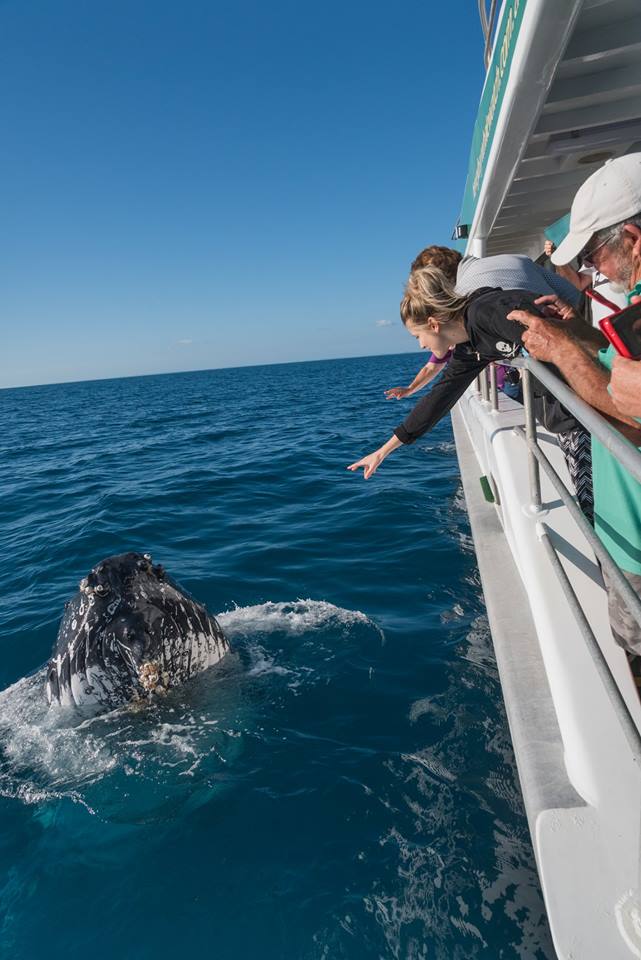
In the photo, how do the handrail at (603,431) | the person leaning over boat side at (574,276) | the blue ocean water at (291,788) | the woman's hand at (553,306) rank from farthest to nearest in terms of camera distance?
the person leaning over boat side at (574,276) < the blue ocean water at (291,788) < the woman's hand at (553,306) < the handrail at (603,431)

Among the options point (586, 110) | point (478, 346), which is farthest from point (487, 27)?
point (478, 346)

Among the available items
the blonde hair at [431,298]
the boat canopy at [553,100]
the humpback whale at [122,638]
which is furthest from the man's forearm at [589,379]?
the humpback whale at [122,638]

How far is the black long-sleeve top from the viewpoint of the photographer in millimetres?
2570

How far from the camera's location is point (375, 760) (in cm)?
366

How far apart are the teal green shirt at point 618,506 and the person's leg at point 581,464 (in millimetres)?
1578

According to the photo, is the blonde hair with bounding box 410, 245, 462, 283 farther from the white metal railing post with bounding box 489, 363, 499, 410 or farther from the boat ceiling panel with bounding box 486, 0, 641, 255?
the white metal railing post with bounding box 489, 363, 499, 410

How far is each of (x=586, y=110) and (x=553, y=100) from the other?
503mm

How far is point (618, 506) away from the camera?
6.74 feet

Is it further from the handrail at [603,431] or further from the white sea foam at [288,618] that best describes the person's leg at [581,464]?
the white sea foam at [288,618]

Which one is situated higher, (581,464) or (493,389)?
(493,389)

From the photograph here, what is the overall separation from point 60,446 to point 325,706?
20.0 metres

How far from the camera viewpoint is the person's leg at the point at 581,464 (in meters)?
3.71

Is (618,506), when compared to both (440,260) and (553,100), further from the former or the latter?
(553,100)

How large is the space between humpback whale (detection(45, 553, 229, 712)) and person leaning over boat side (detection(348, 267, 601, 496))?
2020 mm
